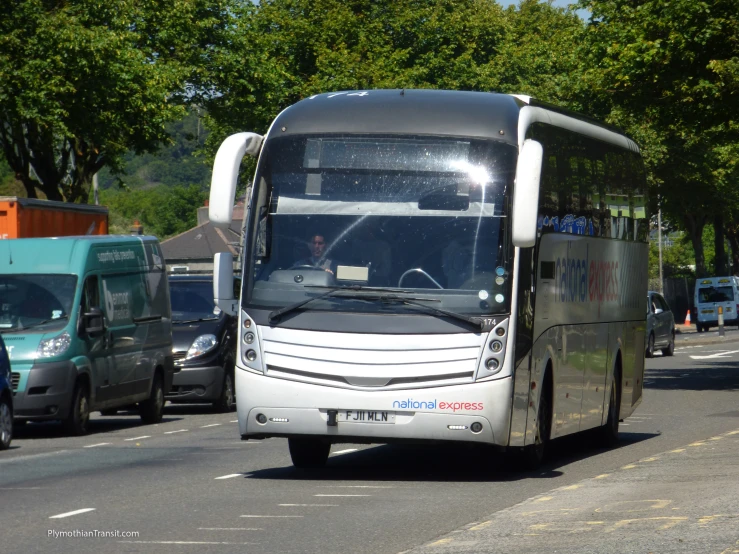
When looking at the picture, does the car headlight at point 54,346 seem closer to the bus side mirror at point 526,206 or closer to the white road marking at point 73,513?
the white road marking at point 73,513

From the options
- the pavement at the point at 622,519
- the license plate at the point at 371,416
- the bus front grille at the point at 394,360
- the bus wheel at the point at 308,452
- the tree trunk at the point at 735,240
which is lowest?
the bus wheel at the point at 308,452

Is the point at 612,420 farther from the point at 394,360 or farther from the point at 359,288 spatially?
the point at 359,288

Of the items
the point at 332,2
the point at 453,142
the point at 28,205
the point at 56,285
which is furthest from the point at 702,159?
the point at 453,142

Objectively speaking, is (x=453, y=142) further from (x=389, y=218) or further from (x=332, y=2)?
(x=332, y=2)

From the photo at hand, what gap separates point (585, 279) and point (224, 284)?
12.4 feet

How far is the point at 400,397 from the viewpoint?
1157 centimetres

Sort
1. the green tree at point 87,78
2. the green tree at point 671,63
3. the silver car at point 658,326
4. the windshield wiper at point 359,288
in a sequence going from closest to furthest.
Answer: the windshield wiper at point 359,288
the green tree at point 671,63
the green tree at point 87,78
the silver car at point 658,326

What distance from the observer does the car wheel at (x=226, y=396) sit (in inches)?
880

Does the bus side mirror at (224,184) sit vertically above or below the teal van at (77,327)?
above

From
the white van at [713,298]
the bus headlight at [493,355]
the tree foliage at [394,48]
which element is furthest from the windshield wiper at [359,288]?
the white van at [713,298]

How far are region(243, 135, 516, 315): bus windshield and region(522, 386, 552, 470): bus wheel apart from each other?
5.16ft

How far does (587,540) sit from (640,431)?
33.8ft

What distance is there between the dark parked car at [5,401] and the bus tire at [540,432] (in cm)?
584

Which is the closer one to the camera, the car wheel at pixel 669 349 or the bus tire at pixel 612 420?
the bus tire at pixel 612 420
